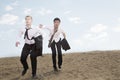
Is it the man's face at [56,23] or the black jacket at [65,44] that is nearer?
the man's face at [56,23]

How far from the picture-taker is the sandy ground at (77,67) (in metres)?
14.4

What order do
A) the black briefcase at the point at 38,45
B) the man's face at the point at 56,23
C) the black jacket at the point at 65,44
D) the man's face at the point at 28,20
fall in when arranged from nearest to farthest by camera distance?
the man's face at the point at 28,20 < the black briefcase at the point at 38,45 < the man's face at the point at 56,23 < the black jacket at the point at 65,44

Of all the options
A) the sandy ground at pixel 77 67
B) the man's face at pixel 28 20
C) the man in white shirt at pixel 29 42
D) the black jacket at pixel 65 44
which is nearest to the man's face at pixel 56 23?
the black jacket at pixel 65 44

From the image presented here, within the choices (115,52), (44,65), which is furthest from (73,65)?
(115,52)

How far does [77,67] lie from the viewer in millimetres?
15648

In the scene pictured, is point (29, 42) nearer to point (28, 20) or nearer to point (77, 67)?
point (28, 20)

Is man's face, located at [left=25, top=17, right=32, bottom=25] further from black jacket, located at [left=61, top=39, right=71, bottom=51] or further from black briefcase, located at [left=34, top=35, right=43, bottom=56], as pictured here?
black jacket, located at [left=61, top=39, right=71, bottom=51]

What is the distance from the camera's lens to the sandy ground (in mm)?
14367

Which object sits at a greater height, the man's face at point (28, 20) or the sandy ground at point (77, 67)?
the man's face at point (28, 20)

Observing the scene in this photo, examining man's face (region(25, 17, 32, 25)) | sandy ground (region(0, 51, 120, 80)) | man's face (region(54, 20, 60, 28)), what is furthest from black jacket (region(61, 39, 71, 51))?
man's face (region(25, 17, 32, 25))

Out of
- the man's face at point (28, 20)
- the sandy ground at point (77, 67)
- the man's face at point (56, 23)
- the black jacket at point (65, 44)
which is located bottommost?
the sandy ground at point (77, 67)

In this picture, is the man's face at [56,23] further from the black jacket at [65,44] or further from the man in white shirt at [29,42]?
the man in white shirt at [29,42]

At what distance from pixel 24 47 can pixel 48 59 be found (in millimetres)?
3735

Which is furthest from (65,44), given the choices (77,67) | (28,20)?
(28,20)
